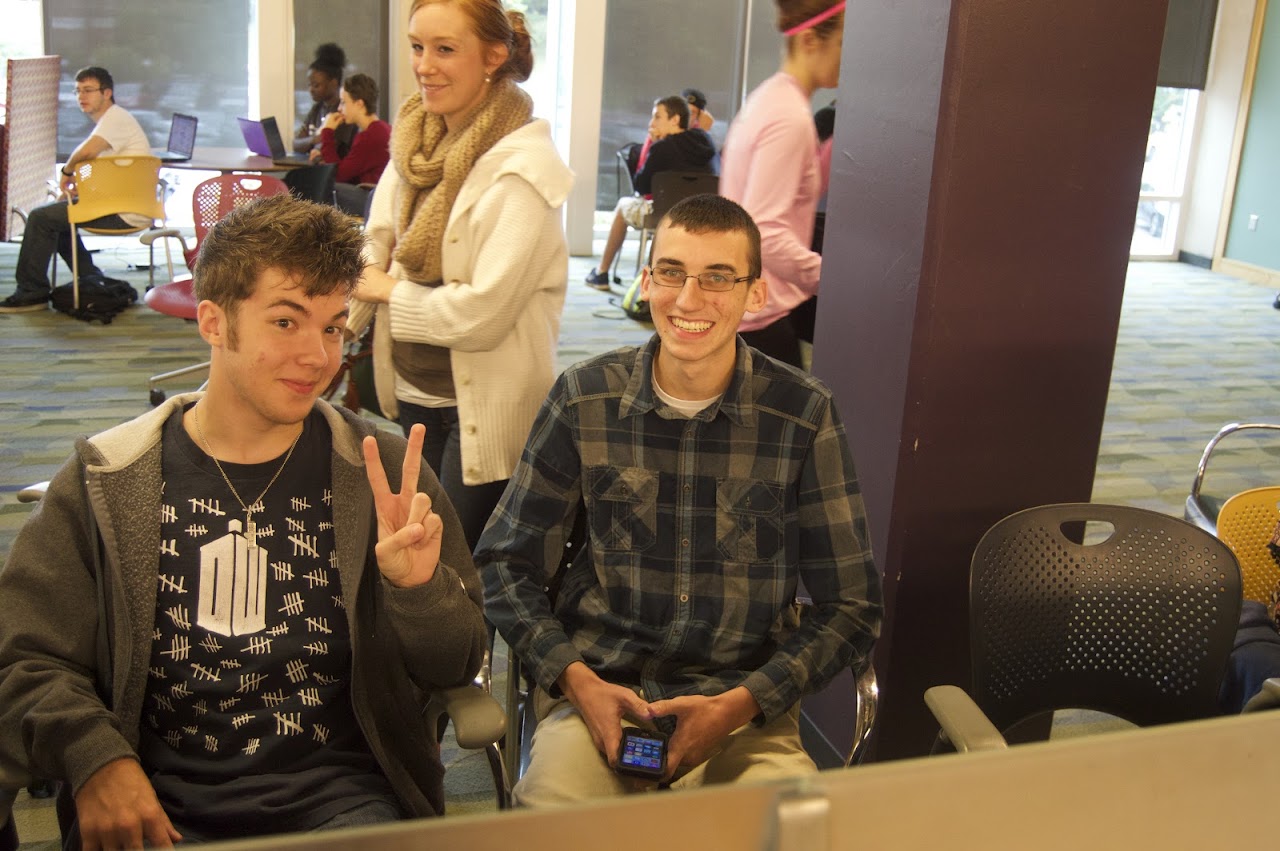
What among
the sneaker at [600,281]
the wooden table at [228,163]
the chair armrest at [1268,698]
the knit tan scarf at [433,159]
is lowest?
the sneaker at [600,281]

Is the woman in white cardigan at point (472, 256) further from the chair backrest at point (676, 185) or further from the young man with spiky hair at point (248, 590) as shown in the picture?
the chair backrest at point (676, 185)

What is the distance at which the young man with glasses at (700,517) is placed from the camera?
6.47 feet

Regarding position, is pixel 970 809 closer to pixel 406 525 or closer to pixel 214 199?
pixel 406 525

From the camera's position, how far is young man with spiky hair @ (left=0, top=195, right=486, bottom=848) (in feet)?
5.20

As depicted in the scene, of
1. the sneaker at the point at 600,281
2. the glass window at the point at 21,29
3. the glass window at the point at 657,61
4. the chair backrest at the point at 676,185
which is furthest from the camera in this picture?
the glass window at the point at 657,61

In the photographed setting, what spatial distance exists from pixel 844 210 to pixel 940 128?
1.26 ft

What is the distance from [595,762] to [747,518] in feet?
1.49

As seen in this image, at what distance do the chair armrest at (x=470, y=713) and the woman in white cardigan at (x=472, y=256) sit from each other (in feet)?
2.41

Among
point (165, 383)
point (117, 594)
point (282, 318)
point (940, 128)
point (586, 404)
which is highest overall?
point (940, 128)

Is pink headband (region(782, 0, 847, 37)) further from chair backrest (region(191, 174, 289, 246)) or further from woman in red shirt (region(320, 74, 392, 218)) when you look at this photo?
woman in red shirt (region(320, 74, 392, 218))

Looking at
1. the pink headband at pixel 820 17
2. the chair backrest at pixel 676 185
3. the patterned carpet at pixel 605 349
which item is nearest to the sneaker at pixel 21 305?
the patterned carpet at pixel 605 349

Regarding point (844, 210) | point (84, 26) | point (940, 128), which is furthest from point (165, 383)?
point (84, 26)

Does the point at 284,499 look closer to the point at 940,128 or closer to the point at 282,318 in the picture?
the point at 282,318

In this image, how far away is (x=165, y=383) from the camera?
5668mm
